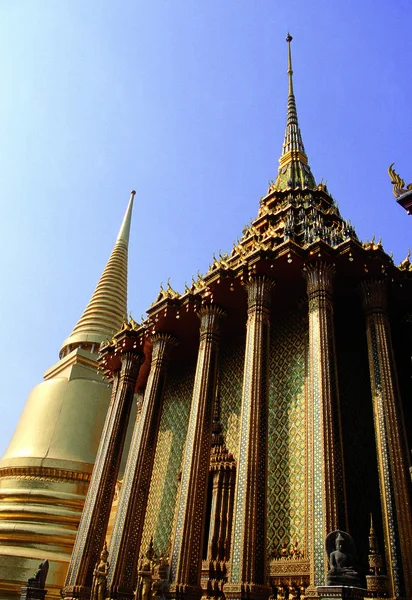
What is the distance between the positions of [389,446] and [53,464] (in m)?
13.6

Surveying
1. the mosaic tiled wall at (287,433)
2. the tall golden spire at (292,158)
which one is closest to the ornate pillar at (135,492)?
the mosaic tiled wall at (287,433)

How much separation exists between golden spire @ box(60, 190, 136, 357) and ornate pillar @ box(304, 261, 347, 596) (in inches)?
631

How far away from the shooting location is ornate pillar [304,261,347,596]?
944 centimetres

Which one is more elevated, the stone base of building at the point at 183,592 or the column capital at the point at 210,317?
the column capital at the point at 210,317

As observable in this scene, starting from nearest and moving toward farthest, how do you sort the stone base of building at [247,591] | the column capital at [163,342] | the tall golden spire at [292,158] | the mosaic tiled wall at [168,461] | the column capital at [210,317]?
the stone base of building at [247,591] < the column capital at [210,317] < the mosaic tiled wall at [168,461] < the column capital at [163,342] < the tall golden spire at [292,158]

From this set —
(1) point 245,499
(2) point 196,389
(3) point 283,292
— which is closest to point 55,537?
(2) point 196,389

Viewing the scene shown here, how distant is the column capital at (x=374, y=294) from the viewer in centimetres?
1269

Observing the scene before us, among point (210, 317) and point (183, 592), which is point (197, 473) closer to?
point (183, 592)

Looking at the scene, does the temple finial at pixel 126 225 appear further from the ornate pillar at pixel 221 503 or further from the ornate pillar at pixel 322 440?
the ornate pillar at pixel 322 440

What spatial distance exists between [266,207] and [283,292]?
7057 mm

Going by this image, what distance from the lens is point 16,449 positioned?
848 inches

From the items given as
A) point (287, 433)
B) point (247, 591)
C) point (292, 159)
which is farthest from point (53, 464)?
point (292, 159)

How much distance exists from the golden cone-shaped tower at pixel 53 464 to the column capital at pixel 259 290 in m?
10.7

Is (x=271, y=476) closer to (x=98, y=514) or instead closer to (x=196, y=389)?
(x=196, y=389)
